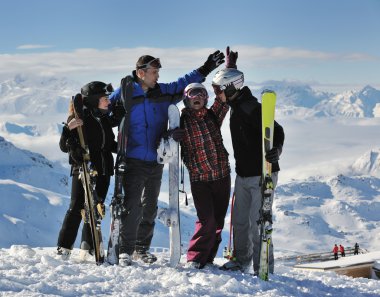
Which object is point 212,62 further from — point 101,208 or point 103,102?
point 101,208

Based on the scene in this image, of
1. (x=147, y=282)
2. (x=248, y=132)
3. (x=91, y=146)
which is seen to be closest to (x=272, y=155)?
(x=248, y=132)

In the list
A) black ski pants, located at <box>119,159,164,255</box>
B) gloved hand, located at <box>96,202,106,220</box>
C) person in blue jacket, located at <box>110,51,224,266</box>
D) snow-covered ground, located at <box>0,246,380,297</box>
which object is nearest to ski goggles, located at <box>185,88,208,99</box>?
person in blue jacket, located at <box>110,51,224,266</box>

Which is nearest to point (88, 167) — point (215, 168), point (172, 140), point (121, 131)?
point (121, 131)

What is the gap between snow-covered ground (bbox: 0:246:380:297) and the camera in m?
5.94

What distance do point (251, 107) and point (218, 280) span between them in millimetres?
2166

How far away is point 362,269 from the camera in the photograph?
Result: 609 inches

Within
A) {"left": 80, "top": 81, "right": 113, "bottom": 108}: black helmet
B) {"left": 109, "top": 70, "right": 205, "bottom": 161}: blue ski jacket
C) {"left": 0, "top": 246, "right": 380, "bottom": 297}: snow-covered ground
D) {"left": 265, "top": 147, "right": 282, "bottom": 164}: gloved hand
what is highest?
{"left": 80, "top": 81, "right": 113, "bottom": 108}: black helmet

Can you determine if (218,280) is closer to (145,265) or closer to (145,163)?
(145,265)

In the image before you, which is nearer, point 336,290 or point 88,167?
point 336,290

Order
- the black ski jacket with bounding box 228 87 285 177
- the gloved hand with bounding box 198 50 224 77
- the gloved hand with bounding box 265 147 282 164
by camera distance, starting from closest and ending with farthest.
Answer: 1. the gloved hand with bounding box 265 147 282 164
2. the black ski jacket with bounding box 228 87 285 177
3. the gloved hand with bounding box 198 50 224 77

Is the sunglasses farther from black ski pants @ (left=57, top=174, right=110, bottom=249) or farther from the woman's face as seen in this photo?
black ski pants @ (left=57, top=174, right=110, bottom=249)

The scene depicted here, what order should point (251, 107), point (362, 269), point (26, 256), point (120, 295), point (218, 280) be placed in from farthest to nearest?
point (362, 269)
point (26, 256)
point (251, 107)
point (218, 280)
point (120, 295)

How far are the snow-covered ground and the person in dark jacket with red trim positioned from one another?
403 millimetres

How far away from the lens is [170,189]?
7.53 m
